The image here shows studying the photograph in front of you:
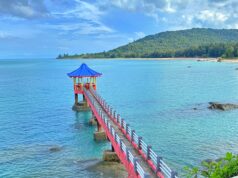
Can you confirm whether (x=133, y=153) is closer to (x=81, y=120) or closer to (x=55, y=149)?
(x=55, y=149)

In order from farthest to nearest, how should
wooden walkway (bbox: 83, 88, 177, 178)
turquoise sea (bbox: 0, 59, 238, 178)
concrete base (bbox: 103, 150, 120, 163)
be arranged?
1. turquoise sea (bbox: 0, 59, 238, 178)
2. concrete base (bbox: 103, 150, 120, 163)
3. wooden walkway (bbox: 83, 88, 177, 178)

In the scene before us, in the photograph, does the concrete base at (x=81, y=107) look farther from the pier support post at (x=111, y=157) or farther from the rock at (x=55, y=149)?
the pier support post at (x=111, y=157)

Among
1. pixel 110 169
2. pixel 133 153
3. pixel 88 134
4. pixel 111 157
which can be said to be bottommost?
pixel 88 134

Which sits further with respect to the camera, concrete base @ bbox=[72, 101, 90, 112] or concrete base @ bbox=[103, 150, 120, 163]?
concrete base @ bbox=[72, 101, 90, 112]

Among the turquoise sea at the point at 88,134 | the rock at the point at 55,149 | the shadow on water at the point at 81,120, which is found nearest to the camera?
the turquoise sea at the point at 88,134

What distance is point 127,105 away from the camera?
163ft

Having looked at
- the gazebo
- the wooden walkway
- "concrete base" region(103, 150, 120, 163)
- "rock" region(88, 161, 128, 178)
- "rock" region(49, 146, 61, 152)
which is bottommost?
"rock" region(49, 146, 61, 152)

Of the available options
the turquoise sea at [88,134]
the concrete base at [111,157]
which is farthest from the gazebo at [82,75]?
the concrete base at [111,157]

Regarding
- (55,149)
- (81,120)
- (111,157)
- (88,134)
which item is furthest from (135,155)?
(81,120)

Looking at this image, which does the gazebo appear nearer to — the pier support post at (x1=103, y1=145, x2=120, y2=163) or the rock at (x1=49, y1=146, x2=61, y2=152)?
the rock at (x1=49, y1=146, x2=61, y2=152)

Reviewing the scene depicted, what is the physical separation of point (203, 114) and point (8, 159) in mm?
24540

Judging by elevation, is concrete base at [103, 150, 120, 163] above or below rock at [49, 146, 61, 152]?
above

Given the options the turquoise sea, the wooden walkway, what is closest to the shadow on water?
the turquoise sea

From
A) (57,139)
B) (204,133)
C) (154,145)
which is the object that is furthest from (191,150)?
(57,139)
